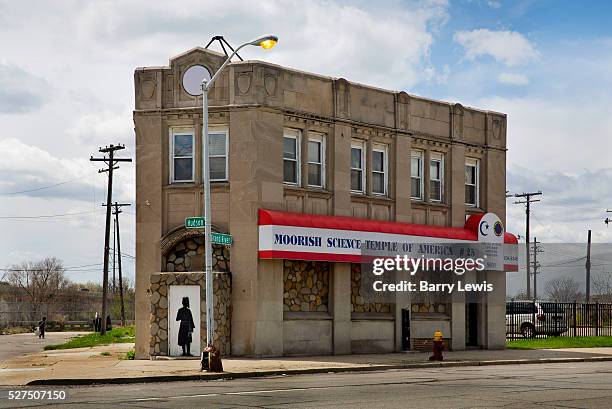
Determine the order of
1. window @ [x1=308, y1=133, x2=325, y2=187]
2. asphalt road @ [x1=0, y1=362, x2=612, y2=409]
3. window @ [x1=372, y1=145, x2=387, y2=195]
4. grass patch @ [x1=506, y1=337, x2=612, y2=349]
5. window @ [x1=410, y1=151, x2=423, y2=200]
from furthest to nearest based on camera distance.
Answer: grass patch @ [x1=506, y1=337, x2=612, y2=349], window @ [x1=410, y1=151, x2=423, y2=200], window @ [x1=372, y1=145, x2=387, y2=195], window @ [x1=308, y1=133, x2=325, y2=187], asphalt road @ [x1=0, y1=362, x2=612, y2=409]

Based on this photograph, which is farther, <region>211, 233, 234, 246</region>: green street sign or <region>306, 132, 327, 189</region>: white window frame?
<region>306, 132, 327, 189</region>: white window frame

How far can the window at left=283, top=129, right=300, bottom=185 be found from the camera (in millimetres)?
30234

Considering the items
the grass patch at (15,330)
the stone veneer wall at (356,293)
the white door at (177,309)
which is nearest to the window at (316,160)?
the stone veneer wall at (356,293)

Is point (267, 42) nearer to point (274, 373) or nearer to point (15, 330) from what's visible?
point (274, 373)

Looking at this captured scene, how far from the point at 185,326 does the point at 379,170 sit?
9.18 metres

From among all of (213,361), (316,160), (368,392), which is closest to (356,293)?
(316,160)

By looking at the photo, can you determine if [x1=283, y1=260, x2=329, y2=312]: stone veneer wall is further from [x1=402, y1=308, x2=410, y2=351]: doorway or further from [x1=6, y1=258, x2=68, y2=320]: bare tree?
[x1=6, y1=258, x2=68, y2=320]: bare tree

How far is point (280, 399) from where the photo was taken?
657 inches

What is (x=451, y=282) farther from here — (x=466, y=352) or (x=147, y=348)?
(x=147, y=348)

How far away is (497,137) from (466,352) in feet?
28.5

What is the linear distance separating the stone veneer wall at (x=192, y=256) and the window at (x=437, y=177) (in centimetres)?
943

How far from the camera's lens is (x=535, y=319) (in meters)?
49.9

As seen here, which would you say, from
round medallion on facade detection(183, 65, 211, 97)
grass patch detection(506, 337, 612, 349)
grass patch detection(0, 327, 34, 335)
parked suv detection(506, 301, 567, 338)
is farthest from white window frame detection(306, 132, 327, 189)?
grass patch detection(0, 327, 34, 335)

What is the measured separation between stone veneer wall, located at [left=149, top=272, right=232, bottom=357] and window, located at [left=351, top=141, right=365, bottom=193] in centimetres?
605
